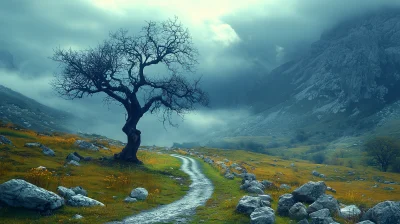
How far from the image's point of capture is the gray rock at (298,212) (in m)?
18.0

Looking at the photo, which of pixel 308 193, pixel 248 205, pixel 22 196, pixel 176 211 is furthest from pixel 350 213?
pixel 22 196

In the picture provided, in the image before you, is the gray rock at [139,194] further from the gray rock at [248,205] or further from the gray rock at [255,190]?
the gray rock at [255,190]

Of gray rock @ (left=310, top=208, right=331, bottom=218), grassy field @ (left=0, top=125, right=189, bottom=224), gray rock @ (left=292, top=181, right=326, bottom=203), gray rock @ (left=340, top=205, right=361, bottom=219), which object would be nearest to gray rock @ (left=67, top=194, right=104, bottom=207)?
grassy field @ (left=0, top=125, right=189, bottom=224)

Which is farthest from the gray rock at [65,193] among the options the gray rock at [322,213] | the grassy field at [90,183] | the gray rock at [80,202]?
the gray rock at [322,213]

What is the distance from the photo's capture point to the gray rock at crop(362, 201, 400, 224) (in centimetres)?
1577

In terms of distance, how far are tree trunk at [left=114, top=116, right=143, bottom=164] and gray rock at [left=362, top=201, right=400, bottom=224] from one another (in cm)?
3353

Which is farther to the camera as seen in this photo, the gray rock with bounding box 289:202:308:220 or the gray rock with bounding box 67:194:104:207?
the gray rock with bounding box 67:194:104:207

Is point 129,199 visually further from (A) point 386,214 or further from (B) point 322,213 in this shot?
(A) point 386,214

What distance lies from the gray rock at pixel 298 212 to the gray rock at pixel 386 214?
338cm

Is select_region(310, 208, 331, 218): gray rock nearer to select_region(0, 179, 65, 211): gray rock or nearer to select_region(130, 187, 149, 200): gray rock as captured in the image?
select_region(130, 187, 149, 200): gray rock

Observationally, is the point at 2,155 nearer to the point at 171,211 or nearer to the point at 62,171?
the point at 62,171

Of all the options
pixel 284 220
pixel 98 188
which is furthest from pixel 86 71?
pixel 284 220

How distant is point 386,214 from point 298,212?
4538mm

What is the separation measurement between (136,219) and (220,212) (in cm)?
566
